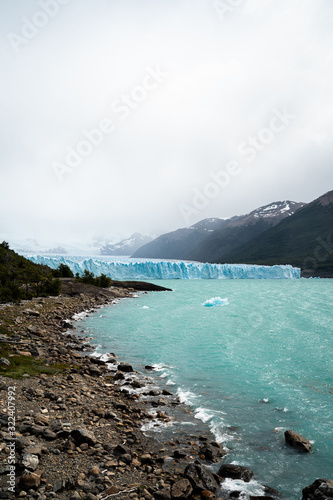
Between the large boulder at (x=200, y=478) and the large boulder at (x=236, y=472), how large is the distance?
0.40 metres

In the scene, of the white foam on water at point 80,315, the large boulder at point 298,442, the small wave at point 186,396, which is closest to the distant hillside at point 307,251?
the white foam on water at point 80,315

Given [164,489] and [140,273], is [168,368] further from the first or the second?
[140,273]

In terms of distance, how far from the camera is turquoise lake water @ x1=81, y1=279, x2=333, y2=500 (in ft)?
23.7

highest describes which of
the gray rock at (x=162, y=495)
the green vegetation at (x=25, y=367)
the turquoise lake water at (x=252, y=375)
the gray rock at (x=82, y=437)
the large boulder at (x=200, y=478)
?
the green vegetation at (x=25, y=367)

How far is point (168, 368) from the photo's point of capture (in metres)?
14.1

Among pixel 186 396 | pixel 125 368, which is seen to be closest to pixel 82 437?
pixel 186 396

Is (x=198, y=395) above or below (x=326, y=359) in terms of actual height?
above

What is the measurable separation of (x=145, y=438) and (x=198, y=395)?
3.81m

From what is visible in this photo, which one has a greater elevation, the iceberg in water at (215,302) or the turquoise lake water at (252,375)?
the turquoise lake water at (252,375)

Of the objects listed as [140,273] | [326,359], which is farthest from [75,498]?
[140,273]

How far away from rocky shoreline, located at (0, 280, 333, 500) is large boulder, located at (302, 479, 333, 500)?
4 centimetres

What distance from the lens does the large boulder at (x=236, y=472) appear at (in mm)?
6213

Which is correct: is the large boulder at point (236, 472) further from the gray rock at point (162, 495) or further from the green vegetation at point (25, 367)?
the green vegetation at point (25, 367)

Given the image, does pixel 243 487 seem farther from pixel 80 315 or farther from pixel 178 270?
pixel 178 270
